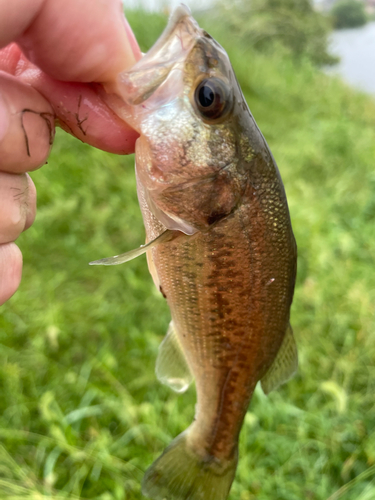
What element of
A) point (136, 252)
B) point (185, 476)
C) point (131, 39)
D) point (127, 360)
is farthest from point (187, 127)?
point (127, 360)

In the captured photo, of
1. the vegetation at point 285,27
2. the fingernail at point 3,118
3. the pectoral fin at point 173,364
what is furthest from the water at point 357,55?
the fingernail at point 3,118

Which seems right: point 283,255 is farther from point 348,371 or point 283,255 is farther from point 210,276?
point 348,371

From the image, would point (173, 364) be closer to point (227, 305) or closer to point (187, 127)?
point (227, 305)

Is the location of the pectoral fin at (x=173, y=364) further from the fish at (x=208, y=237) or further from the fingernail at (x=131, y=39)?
the fingernail at (x=131, y=39)

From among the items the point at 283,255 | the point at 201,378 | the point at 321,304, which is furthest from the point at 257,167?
the point at 321,304

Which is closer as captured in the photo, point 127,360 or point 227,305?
point 227,305

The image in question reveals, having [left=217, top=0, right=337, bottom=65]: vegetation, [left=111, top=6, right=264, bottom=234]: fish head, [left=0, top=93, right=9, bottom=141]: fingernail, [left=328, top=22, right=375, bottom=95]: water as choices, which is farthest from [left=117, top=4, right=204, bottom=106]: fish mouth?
[left=328, top=22, right=375, bottom=95]: water

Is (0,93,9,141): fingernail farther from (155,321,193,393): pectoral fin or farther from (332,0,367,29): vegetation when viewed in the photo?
(332,0,367,29): vegetation
